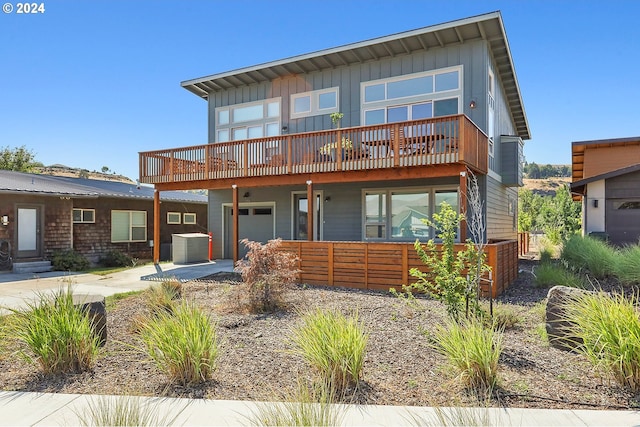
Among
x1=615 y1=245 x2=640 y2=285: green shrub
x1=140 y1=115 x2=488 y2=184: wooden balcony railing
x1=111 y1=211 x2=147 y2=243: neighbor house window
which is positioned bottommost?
x1=615 y1=245 x2=640 y2=285: green shrub

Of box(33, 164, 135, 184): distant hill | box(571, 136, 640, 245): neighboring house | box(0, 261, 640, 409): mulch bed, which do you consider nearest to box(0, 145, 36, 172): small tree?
box(33, 164, 135, 184): distant hill

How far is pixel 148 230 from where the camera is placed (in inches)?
702

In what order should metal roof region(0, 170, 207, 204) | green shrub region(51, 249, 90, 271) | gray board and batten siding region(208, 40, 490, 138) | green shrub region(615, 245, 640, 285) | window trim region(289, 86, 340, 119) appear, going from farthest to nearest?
1. green shrub region(51, 249, 90, 271)
2. metal roof region(0, 170, 207, 204)
3. window trim region(289, 86, 340, 119)
4. gray board and batten siding region(208, 40, 490, 138)
5. green shrub region(615, 245, 640, 285)

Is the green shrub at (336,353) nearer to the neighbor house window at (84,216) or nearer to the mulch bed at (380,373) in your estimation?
the mulch bed at (380,373)

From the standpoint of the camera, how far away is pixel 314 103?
13.1 meters

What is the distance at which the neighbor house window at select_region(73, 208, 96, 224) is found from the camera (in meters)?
15.1

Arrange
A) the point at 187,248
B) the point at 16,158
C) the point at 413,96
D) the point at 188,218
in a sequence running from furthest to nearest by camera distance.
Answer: the point at 16,158 → the point at 188,218 → the point at 187,248 → the point at 413,96

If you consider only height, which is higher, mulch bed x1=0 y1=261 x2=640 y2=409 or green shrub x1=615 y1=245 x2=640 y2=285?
green shrub x1=615 y1=245 x2=640 y2=285

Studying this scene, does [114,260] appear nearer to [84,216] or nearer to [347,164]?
[84,216]

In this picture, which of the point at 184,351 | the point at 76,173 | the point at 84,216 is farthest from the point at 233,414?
the point at 76,173

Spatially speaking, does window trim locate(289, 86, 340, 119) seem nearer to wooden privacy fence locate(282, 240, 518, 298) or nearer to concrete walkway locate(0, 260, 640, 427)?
wooden privacy fence locate(282, 240, 518, 298)

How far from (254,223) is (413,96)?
7530mm

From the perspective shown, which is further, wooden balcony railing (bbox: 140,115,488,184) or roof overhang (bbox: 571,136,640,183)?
roof overhang (bbox: 571,136,640,183)

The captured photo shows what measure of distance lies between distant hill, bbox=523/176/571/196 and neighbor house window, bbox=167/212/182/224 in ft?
228
